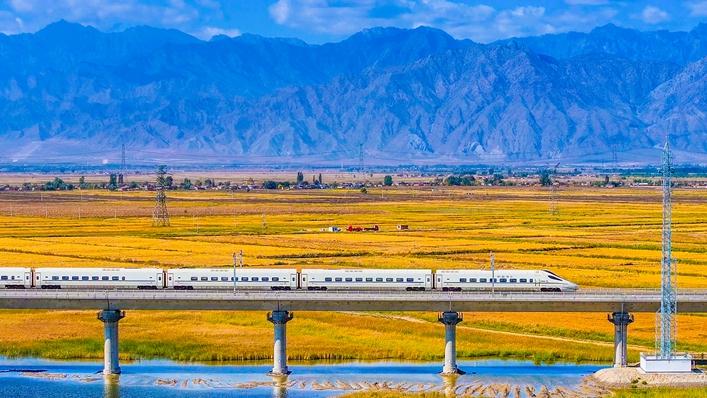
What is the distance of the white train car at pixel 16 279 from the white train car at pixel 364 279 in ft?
56.9

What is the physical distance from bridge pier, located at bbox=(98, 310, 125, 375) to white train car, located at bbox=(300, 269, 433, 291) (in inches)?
482

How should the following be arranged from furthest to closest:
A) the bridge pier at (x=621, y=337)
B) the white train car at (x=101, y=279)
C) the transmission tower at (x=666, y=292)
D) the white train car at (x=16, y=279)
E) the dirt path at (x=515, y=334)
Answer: the dirt path at (x=515, y=334)
the white train car at (x=16, y=279)
the white train car at (x=101, y=279)
the bridge pier at (x=621, y=337)
the transmission tower at (x=666, y=292)

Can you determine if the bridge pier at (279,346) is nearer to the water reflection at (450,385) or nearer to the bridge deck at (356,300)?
the bridge deck at (356,300)

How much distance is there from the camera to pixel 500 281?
8119 centimetres

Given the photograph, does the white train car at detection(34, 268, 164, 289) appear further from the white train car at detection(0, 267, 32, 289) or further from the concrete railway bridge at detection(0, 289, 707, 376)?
the concrete railway bridge at detection(0, 289, 707, 376)

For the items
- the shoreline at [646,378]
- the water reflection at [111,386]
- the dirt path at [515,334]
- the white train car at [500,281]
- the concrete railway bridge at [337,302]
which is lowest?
the water reflection at [111,386]

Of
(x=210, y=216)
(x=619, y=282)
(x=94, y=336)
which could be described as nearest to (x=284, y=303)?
(x=94, y=336)

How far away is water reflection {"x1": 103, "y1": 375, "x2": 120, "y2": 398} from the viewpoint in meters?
67.9

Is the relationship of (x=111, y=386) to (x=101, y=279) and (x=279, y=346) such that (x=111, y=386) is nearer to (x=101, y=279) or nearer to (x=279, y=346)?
(x=279, y=346)

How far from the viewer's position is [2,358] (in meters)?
Result: 78.1

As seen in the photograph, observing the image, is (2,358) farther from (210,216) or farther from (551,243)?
(210,216)

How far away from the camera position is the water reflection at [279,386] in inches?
2672

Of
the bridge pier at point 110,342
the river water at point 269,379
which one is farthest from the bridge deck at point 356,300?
the river water at point 269,379

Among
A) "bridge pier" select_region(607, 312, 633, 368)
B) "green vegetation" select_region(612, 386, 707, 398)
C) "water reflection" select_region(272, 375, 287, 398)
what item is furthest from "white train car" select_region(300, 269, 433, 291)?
"green vegetation" select_region(612, 386, 707, 398)
